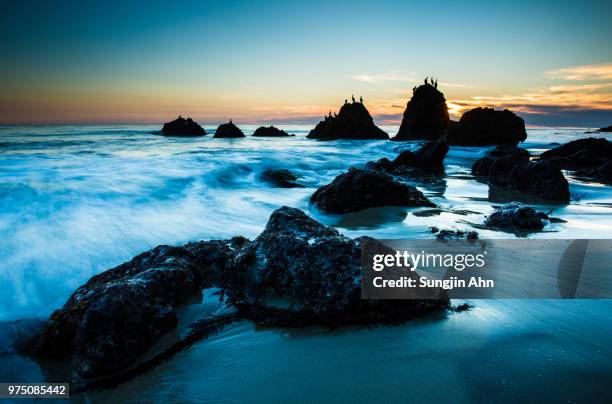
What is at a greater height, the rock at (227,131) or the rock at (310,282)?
the rock at (227,131)

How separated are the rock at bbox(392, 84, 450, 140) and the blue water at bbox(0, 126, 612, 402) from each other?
43.0m

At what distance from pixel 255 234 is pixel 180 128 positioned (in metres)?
59.6

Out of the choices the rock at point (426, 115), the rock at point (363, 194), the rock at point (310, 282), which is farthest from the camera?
the rock at point (426, 115)

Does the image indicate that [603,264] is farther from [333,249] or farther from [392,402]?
[392,402]

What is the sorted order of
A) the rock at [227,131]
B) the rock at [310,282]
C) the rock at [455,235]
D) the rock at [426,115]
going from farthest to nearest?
the rock at [227,131] < the rock at [426,115] < the rock at [455,235] < the rock at [310,282]

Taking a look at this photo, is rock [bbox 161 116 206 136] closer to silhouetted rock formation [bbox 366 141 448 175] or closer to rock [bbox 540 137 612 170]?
silhouetted rock formation [bbox 366 141 448 175]

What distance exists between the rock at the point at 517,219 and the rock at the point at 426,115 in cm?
4999

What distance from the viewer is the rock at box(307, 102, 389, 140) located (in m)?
58.4

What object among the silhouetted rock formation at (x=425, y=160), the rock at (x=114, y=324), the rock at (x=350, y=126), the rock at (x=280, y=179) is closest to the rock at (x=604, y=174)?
the silhouetted rock formation at (x=425, y=160)

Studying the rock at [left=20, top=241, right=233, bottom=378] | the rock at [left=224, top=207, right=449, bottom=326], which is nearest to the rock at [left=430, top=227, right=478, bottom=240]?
the rock at [left=224, top=207, right=449, bottom=326]

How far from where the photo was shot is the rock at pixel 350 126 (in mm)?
58375

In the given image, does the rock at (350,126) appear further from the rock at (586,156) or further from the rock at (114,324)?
the rock at (114,324)

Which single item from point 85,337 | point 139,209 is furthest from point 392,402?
point 139,209

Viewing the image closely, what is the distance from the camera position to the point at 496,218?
588 cm
